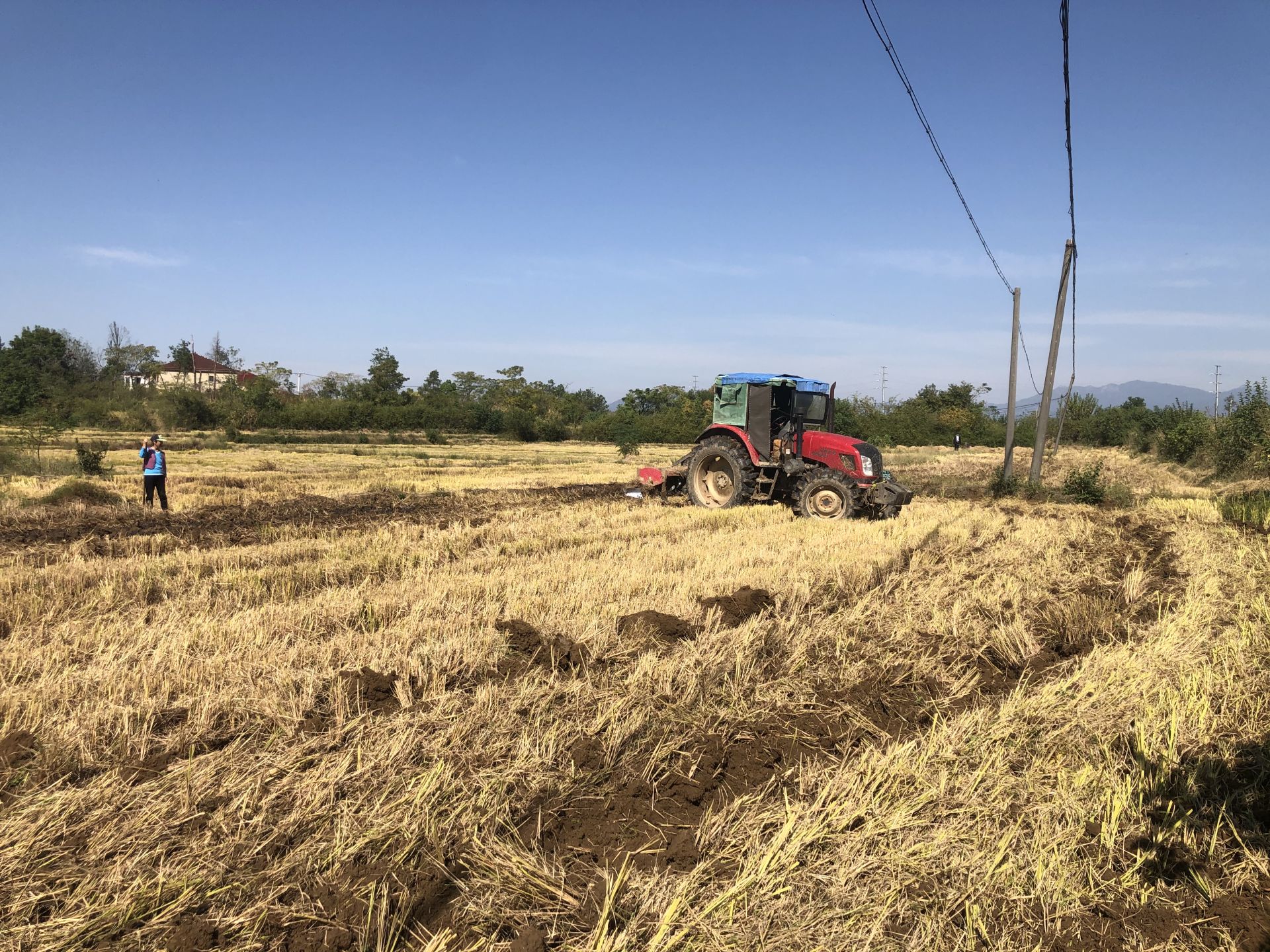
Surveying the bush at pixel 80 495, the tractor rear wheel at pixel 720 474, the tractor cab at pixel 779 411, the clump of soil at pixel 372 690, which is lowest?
the clump of soil at pixel 372 690

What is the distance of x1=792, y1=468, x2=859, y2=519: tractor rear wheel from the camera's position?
1128 cm

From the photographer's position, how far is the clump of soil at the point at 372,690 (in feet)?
13.2

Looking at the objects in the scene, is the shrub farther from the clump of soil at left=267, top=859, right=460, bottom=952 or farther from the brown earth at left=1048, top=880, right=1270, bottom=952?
the clump of soil at left=267, top=859, right=460, bottom=952

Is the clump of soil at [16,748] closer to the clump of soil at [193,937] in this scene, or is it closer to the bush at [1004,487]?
the clump of soil at [193,937]

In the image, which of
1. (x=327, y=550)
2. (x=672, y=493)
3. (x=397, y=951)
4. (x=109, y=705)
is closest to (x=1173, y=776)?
(x=397, y=951)

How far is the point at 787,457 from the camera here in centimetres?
1199

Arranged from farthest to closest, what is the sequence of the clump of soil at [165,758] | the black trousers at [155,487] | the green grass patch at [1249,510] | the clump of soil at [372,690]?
the green grass patch at [1249,510] < the black trousers at [155,487] < the clump of soil at [372,690] < the clump of soil at [165,758]

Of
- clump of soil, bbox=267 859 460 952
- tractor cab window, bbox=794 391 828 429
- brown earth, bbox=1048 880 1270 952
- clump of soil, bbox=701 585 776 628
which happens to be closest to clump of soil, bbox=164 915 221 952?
clump of soil, bbox=267 859 460 952

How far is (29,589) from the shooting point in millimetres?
6270

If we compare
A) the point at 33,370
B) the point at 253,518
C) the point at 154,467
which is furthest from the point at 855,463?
the point at 33,370

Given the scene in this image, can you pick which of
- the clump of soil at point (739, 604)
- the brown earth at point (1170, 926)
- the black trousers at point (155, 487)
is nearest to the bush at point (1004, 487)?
the clump of soil at point (739, 604)

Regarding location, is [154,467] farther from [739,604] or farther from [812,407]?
[812,407]

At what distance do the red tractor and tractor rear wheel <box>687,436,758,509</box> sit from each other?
0.05 feet

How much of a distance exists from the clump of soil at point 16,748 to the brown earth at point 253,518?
5400mm
